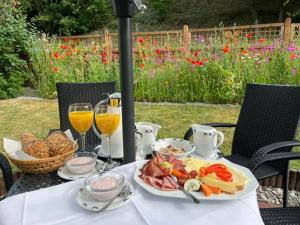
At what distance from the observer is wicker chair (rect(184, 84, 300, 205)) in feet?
7.00

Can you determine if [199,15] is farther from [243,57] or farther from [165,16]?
[243,57]

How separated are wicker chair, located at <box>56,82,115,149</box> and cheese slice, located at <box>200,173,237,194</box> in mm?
1406

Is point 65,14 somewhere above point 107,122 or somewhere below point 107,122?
above

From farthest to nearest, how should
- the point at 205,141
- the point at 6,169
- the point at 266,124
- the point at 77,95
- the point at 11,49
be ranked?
the point at 11,49
the point at 77,95
the point at 266,124
the point at 6,169
the point at 205,141

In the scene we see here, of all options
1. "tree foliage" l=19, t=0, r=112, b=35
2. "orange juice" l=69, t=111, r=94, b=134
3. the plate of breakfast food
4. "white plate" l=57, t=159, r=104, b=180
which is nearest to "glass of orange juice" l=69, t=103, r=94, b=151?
"orange juice" l=69, t=111, r=94, b=134

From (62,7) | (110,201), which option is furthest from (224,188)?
(62,7)

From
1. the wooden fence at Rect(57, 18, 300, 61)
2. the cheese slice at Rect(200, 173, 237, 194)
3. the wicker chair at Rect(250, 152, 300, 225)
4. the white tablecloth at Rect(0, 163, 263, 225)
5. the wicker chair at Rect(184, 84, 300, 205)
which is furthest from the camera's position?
the wooden fence at Rect(57, 18, 300, 61)

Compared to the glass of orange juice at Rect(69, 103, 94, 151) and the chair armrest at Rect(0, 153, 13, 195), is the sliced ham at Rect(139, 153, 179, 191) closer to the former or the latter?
the glass of orange juice at Rect(69, 103, 94, 151)

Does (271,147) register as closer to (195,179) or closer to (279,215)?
(279,215)

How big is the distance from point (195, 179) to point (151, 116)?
11.9 ft

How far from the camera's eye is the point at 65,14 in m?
18.8

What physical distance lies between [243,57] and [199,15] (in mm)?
15708

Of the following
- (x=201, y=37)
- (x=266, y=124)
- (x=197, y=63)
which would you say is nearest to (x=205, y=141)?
(x=266, y=124)

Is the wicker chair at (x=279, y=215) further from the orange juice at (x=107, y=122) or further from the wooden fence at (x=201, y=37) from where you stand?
the wooden fence at (x=201, y=37)
